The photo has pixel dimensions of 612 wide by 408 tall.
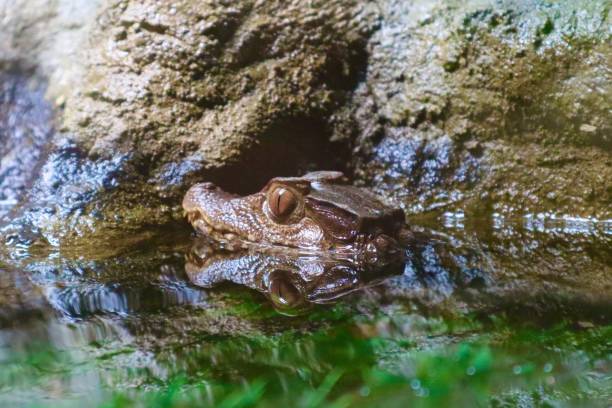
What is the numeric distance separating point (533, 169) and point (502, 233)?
0.71m

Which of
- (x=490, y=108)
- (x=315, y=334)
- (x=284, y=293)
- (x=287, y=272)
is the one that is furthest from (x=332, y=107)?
(x=315, y=334)

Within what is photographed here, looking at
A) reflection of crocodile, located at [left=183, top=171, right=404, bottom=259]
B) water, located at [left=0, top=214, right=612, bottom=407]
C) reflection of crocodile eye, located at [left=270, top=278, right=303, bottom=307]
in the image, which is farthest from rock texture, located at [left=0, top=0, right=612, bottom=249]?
reflection of crocodile eye, located at [left=270, top=278, right=303, bottom=307]

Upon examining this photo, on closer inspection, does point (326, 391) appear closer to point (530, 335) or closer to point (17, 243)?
point (530, 335)

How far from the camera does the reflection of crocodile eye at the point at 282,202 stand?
415 cm

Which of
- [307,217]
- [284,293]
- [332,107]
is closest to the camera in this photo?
[284,293]

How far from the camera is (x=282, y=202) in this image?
4.16m

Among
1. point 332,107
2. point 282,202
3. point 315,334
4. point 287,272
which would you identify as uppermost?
point 315,334

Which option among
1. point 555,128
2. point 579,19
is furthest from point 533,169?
point 579,19

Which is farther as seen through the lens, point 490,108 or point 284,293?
point 490,108

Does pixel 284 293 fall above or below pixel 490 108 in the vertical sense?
below

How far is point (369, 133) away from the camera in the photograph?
5402mm

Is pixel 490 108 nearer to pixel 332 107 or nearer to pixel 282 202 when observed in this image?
pixel 332 107

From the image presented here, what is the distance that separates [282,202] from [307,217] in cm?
18

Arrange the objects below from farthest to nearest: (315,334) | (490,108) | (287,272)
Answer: (490,108) < (287,272) < (315,334)
